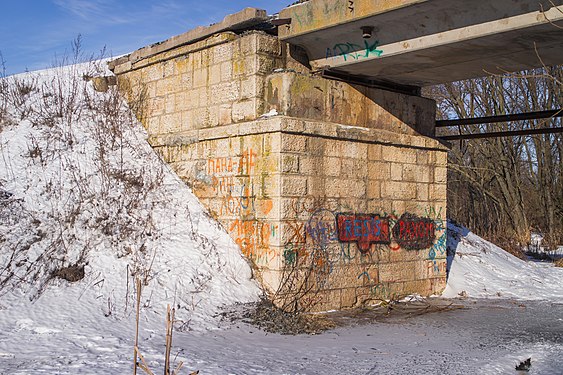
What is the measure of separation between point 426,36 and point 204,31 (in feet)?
11.8

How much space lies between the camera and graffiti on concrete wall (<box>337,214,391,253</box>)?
30.2ft

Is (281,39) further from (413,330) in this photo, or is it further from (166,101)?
(413,330)

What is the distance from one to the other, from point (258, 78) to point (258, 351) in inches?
167

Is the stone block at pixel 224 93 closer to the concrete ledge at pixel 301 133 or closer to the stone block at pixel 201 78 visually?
the stone block at pixel 201 78

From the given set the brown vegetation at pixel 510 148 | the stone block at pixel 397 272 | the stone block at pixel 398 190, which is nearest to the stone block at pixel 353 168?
the stone block at pixel 398 190

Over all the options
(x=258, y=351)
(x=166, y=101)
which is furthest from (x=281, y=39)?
(x=258, y=351)

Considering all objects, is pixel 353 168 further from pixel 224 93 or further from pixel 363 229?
pixel 224 93

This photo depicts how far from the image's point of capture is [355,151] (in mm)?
9492

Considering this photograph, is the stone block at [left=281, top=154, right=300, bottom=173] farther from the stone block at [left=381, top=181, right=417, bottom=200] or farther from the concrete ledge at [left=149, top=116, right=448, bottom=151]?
the stone block at [left=381, top=181, right=417, bottom=200]

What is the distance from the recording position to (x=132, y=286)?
294 inches

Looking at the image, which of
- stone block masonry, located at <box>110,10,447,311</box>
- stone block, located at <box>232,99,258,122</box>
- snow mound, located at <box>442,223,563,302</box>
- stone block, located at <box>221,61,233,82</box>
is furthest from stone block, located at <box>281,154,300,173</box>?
snow mound, located at <box>442,223,563,302</box>

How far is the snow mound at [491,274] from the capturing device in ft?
36.7

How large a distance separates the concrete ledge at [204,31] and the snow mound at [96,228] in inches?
41.7

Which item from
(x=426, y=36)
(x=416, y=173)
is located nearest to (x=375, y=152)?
(x=416, y=173)
